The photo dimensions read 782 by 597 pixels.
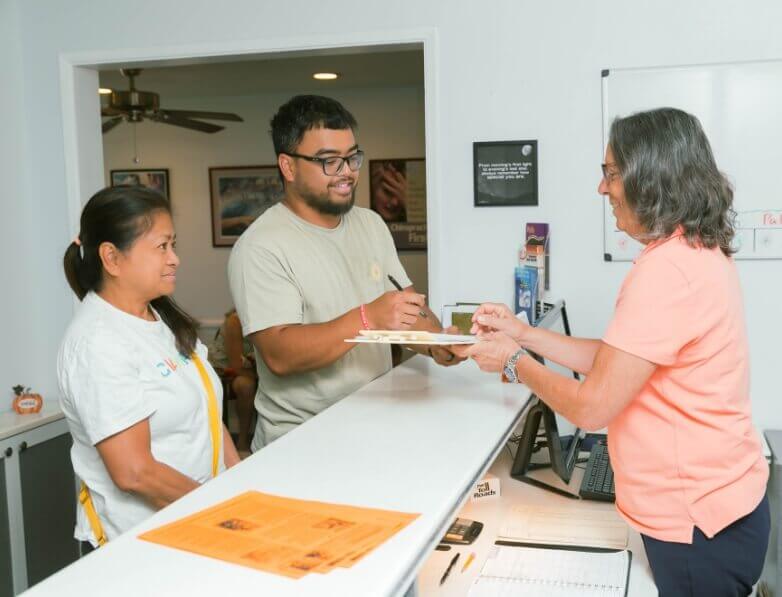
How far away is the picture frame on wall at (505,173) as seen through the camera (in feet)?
9.73

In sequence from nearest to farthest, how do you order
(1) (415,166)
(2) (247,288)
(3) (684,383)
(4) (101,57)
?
1. (3) (684,383)
2. (2) (247,288)
3. (4) (101,57)
4. (1) (415,166)

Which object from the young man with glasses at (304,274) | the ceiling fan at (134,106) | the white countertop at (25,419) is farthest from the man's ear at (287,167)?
the ceiling fan at (134,106)

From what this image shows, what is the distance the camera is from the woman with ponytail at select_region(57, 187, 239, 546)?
1.57 meters

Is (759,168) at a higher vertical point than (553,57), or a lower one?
lower

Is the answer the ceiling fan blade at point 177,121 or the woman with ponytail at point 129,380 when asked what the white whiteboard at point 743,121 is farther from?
the ceiling fan blade at point 177,121

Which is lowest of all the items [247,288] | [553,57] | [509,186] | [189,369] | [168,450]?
[168,450]

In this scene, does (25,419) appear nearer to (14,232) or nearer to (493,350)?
(14,232)

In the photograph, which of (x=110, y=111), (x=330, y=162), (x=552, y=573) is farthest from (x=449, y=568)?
(x=110, y=111)

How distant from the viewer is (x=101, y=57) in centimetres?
330

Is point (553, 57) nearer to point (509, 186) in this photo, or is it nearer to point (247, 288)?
point (509, 186)

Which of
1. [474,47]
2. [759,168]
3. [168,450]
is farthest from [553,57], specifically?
[168,450]

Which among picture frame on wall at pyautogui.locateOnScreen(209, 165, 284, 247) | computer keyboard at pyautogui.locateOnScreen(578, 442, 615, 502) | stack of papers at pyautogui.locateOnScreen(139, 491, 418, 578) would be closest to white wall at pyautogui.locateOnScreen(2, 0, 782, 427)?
computer keyboard at pyautogui.locateOnScreen(578, 442, 615, 502)

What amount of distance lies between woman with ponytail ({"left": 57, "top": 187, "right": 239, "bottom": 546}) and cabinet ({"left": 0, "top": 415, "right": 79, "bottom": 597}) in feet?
4.84

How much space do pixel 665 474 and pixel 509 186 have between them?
5.72ft
